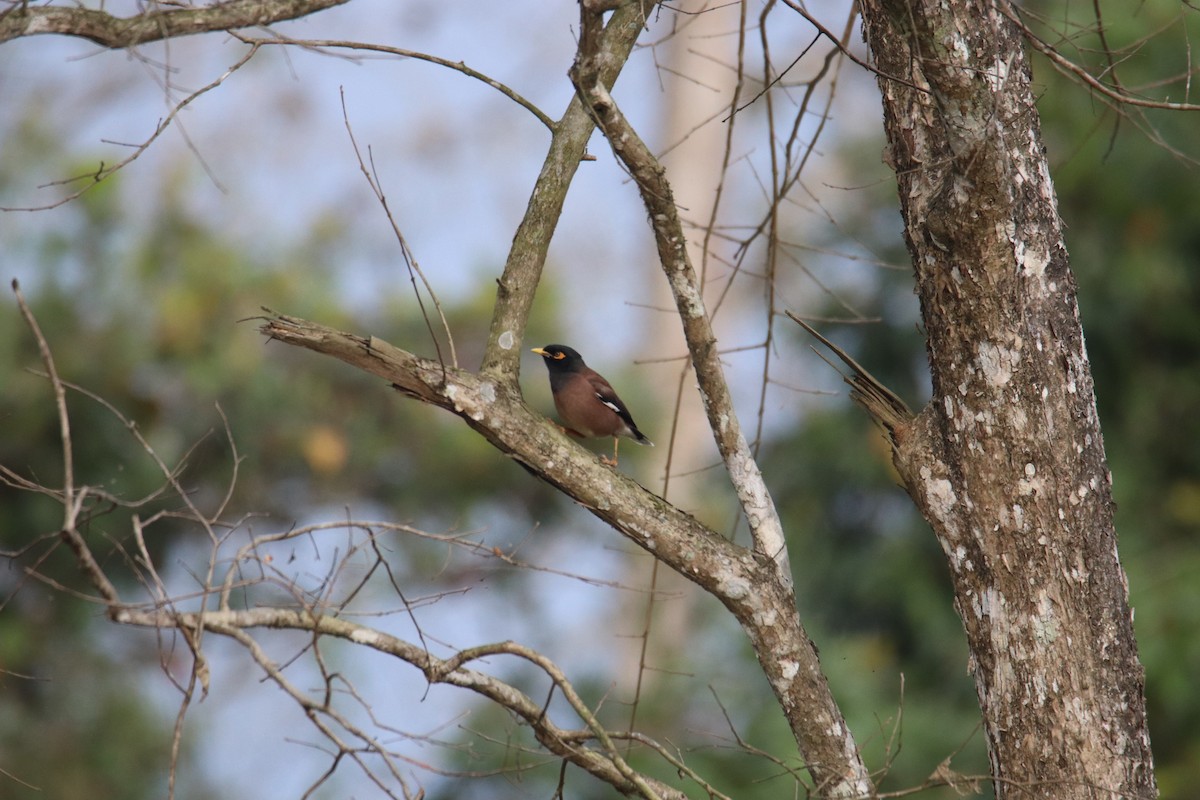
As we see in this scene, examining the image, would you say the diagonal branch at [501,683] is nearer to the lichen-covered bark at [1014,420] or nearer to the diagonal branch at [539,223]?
the diagonal branch at [539,223]

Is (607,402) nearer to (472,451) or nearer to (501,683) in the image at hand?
(501,683)

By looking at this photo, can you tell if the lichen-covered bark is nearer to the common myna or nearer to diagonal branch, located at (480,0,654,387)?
diagonal branch, located at (480,0,654,387)

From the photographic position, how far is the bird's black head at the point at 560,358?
16.9 feet

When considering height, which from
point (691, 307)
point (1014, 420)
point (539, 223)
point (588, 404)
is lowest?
point (1014, 420)

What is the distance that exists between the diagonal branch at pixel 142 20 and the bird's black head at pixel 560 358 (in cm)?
216

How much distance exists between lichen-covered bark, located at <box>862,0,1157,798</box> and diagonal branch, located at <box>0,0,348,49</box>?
1.75m

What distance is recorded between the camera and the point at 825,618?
8219 millimetres

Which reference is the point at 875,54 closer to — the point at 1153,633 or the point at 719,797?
the point at 719,797

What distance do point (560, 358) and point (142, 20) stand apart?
8.30 feet

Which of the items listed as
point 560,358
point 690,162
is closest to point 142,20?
point 560,358

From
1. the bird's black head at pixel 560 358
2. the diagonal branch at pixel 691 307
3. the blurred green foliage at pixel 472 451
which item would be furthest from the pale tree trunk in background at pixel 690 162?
the diagonal branch at pixel 691 307

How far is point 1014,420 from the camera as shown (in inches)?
110

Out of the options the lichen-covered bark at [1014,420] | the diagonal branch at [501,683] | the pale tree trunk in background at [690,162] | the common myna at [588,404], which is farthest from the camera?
the pale tree trunk in background at [690,162]

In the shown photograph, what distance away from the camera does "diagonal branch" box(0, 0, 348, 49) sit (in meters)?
2.94
